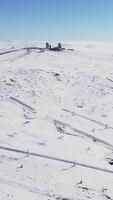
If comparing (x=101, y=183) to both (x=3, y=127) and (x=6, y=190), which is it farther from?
(x=3, y=127)

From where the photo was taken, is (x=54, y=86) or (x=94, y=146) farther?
(x=54, y=86)

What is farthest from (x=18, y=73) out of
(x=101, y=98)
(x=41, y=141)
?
(x=41, y=141)

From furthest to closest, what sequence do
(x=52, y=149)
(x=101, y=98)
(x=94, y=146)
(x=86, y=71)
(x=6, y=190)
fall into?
(x=86, y=71)
(x=101, y=98)
(x=94, y=146)
(x=52, y=149)
(x=6, y=190)

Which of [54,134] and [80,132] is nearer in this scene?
[54,134]

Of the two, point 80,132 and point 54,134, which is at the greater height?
point 54,134

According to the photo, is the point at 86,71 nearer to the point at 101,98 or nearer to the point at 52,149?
the point at 101,98

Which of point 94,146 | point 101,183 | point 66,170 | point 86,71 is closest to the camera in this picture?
point 101,183

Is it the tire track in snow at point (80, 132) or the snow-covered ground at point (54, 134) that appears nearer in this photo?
the snow-covered ground at point (54, 134)

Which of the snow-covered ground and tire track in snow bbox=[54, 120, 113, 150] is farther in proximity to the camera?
tire track in snow bbox=[54, 120, 113, 150]
